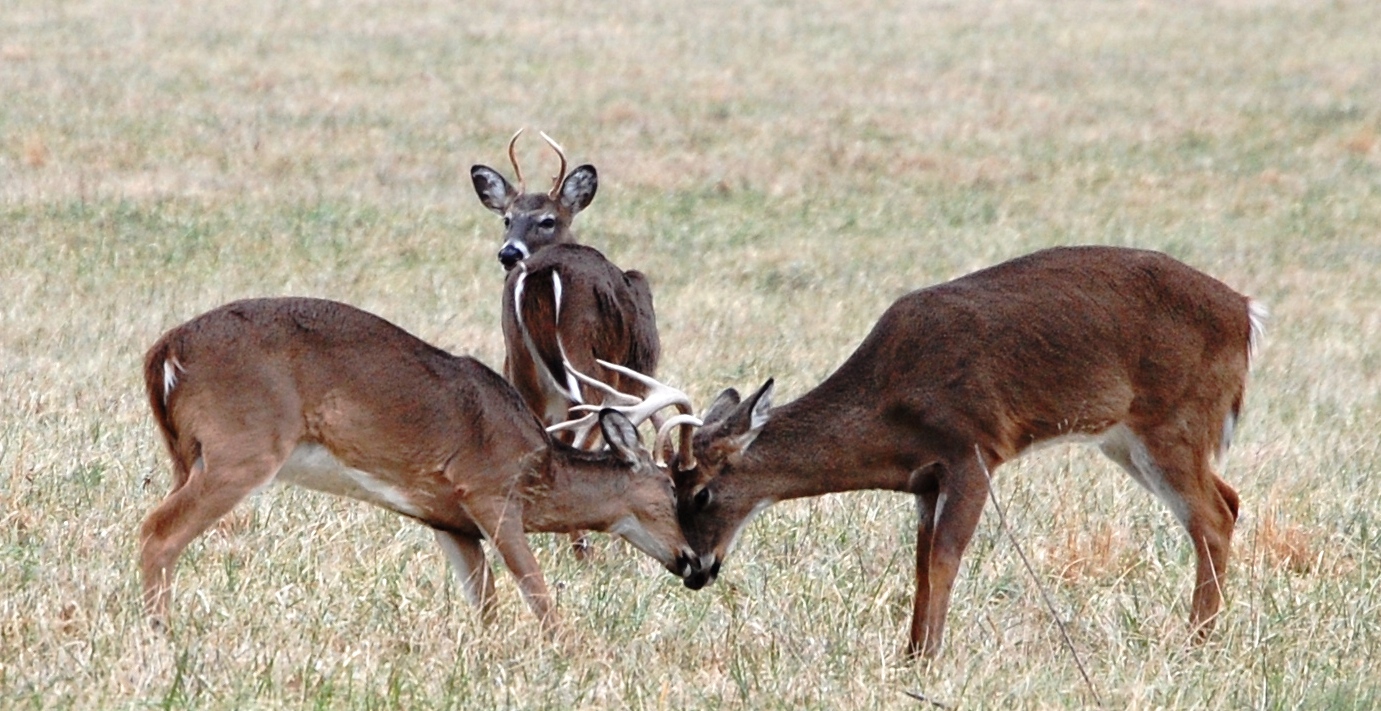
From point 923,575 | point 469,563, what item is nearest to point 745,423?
point 923,575

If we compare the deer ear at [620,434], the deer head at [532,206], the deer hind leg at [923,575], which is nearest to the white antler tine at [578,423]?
the deer ear at [620,434]

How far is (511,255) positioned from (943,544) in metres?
3.83

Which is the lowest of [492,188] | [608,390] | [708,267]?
[708,267]

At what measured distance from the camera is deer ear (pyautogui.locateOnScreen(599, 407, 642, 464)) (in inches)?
254

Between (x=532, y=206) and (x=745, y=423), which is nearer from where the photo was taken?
(x=745, y=423)

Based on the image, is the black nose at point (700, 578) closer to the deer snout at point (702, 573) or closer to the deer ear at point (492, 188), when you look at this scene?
the deer snout at point (702, 573)

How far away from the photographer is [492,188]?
1059 centimetres

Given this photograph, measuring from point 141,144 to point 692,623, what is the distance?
14.8m

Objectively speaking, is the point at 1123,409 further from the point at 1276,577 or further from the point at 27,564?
the point at 27,564

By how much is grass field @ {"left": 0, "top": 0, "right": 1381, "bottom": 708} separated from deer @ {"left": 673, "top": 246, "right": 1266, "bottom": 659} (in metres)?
0.27

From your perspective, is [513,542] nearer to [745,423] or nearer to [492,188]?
[745,423]

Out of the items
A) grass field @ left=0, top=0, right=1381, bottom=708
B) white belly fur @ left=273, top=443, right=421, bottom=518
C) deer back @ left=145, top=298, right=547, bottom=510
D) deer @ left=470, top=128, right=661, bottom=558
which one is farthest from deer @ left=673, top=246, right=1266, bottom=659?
deer @ left=470, top=128, right=661, bottom=558

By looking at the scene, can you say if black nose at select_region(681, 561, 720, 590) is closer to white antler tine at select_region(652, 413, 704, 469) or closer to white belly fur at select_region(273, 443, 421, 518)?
white antler tine at select_region(652, 413, 704, 469)

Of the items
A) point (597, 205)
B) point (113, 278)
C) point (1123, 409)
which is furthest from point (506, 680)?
point (597, 205)
